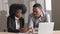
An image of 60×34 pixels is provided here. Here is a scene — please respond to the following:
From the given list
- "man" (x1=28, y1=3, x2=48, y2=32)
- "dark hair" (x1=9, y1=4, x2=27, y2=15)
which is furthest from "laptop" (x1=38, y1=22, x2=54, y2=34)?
"dark hair" (x1=9, y1=4, x2=27, y2=15)

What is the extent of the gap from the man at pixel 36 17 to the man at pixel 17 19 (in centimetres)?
6

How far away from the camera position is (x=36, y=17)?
920 mm

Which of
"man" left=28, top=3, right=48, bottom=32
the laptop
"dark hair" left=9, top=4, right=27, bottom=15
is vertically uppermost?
"dark hair" left=9, top=4, right=27, bottom=15

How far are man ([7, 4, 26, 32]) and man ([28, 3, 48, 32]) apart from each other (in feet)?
0.19

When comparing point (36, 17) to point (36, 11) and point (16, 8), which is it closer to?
point (36, 11)

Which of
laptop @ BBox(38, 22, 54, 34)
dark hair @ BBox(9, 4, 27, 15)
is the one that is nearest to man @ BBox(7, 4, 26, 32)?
dark hair @ BBox(9, 4, 27, 15)

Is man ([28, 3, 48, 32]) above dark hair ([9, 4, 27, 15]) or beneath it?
beneath

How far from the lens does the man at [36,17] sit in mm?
A: 912

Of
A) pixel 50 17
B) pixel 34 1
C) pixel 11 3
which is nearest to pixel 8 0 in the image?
pixel 11 3

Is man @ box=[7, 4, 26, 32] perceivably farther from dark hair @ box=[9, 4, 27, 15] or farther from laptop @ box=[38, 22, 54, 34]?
laptop @ box=[38, 22, 54, 34]

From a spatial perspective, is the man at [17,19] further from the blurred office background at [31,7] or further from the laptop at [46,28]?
the laptop at [46,28]

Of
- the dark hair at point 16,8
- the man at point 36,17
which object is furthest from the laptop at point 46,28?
the dark hair at point 16,8

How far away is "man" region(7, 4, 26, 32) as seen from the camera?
92 centimetres

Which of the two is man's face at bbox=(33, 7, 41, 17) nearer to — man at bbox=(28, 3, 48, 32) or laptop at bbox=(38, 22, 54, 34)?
man at bbox=(28, 3, 48, 32)
